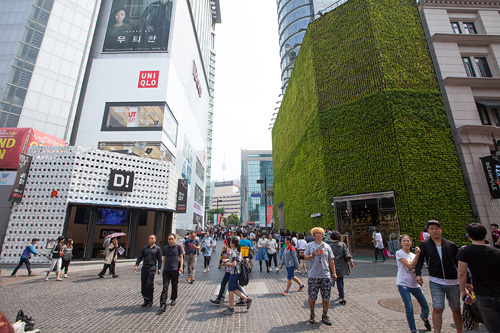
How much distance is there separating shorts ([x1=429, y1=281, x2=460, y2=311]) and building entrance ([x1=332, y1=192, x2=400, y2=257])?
11640 mm

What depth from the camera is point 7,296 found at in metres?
7.02

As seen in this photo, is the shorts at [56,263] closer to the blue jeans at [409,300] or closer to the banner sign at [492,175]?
the blue jeans at [409,300]

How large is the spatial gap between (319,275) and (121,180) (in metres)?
15.3

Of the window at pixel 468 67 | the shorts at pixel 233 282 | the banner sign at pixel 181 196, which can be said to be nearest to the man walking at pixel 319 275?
the shorts at pixel 233 282

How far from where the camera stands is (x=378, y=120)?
1558 centimetres

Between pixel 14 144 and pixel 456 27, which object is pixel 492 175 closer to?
pixel 456 27

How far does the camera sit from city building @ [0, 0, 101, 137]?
25500 millimetres

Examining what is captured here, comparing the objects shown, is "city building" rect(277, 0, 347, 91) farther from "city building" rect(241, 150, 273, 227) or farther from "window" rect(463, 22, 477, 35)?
"city building" rect(241, 150, 273, 227)

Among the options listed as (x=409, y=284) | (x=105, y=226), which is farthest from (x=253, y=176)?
(x=409, y=284)

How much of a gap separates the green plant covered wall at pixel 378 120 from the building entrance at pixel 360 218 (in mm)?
522

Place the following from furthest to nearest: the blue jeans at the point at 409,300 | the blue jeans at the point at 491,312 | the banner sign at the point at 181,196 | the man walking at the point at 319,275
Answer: the banner sign at the point at 181,196 → the man walking at the point at 319,275 → the blue jeans at the point at 409,300 → the blue jeans at the point at 491,312

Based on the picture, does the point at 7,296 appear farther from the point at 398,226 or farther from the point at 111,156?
the point at 398,226

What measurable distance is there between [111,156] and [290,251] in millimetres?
14610

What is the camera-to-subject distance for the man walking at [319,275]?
484cm
